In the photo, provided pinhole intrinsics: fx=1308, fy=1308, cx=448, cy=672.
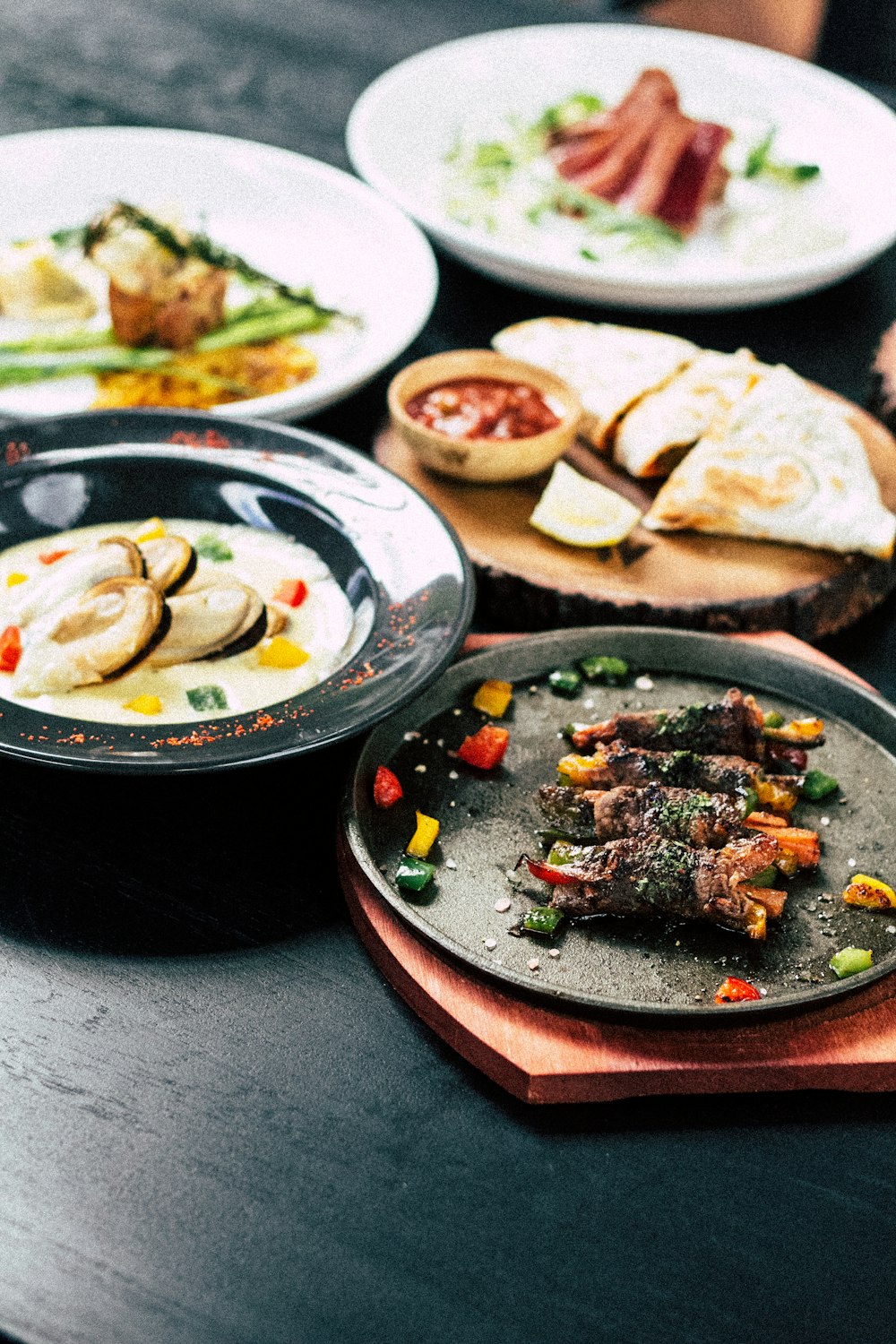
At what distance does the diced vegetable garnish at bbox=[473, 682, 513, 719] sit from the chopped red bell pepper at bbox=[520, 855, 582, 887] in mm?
431

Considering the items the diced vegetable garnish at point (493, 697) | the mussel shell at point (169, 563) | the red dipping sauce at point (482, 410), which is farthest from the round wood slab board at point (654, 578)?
the mussel shell at point (169, 563)

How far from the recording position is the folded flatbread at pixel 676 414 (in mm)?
3332

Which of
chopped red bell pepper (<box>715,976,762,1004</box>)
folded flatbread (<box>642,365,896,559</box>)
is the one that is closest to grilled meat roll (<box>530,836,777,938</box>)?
chopped red bell pepper (<box>715,976,762,1004</box>)

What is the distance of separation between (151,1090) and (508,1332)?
2.05 feet

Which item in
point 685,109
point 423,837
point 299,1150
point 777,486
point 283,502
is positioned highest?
point 685,109

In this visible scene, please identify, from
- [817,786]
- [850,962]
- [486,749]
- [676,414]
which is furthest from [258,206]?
[850,962]

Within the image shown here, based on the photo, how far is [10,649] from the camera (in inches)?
96.9

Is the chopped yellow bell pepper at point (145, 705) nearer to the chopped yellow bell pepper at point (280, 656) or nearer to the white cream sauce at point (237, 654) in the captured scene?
the white cream sauce at point (237, 654)

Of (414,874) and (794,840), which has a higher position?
(794,840)

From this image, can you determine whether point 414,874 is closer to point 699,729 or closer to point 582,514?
point 699,729

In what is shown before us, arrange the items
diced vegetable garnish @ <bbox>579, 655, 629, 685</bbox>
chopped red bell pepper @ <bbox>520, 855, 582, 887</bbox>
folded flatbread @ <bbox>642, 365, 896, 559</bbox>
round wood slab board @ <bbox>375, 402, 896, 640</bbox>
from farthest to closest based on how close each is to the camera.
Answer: folded flatbread @ <bbox>642, 365, 896, 559</bbox>
round wood slab board @ <bbox>375, 402, 896, 640</bbox>
diced vegetable garnish @ <bbox>579, 655, 629, 685</bbox>
chopped red bell pepper @ <bbox>520, 855, 582, 887</bbox>

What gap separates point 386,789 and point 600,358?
1785 mm

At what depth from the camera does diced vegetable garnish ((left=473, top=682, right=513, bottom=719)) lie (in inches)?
103

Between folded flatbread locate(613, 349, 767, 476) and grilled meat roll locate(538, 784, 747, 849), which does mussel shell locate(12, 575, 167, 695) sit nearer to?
grilled meat roll locate(538, 784, 747, 849)
